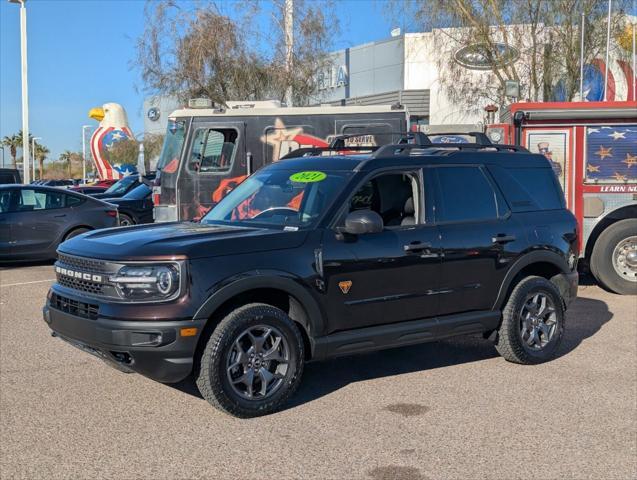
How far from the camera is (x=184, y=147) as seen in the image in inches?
473

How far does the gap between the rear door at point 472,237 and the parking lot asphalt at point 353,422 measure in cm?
A: 73

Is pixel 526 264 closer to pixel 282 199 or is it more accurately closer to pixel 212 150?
pixel 282 199

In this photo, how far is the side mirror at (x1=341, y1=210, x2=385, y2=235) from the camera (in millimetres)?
5508

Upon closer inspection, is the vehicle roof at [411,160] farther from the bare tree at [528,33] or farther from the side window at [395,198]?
the bare tree at [528,33]

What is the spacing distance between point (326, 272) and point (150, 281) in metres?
1.29

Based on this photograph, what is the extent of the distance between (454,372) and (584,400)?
115cm

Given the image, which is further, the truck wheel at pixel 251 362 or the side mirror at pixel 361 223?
the side mirror at pixel 361 223

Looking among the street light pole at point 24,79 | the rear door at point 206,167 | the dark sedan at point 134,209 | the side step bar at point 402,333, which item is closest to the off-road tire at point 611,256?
the side step bar at point 402,333

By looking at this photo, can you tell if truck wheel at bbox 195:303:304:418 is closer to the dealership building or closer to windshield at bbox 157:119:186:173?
windshield at bbox 157:119:186:173

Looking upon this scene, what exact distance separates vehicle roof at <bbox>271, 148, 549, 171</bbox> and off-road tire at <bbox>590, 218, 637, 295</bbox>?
3.67 metres

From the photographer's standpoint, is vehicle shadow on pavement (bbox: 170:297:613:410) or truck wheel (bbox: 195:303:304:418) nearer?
truck wheel (bbox: 195:303:304:418)

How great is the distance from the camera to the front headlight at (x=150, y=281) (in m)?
4.92

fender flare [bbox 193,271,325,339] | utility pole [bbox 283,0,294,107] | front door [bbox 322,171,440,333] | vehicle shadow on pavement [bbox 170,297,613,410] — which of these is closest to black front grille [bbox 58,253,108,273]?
fender flare [bbox 193,271,325,339]

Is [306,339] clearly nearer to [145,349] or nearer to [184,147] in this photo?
[145,349]
